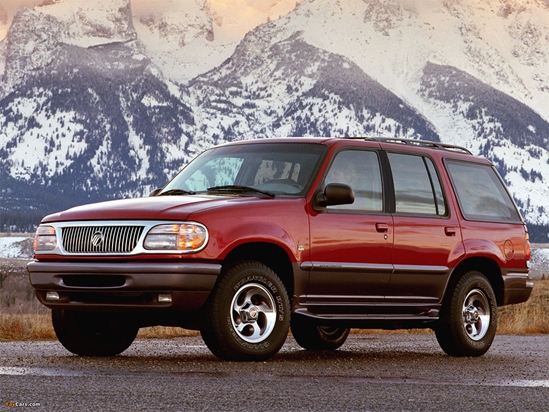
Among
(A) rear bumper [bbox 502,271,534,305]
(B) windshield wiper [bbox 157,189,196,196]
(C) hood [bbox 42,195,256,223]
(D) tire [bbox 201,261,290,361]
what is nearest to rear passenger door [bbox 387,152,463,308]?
(A) rear bumper [bbox 502,271,534,305]

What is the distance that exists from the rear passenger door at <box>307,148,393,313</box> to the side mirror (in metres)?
0.11

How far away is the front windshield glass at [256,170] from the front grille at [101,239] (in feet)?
3.92

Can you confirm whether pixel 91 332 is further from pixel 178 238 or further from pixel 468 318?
pixel 468 318

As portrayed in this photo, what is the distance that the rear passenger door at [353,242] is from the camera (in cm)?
967

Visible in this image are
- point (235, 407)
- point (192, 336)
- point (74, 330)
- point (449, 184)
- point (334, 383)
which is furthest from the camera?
point (192, 336)

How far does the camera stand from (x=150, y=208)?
910 cm

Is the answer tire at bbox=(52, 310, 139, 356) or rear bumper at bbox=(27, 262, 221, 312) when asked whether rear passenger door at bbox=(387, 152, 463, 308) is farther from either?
tire at bbox=(52, 310, 139, 356)

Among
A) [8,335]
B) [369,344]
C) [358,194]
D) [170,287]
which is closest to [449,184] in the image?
[358,194]

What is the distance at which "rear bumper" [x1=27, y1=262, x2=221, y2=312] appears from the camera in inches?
344

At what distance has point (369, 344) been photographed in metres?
12.6

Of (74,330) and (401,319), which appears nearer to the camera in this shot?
(74,330)

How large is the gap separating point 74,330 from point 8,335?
3.23 m

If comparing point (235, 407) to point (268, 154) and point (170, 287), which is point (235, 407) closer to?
point (170, 287)

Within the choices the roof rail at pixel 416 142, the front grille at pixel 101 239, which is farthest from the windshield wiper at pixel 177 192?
the roof rail at pixel 416 142
